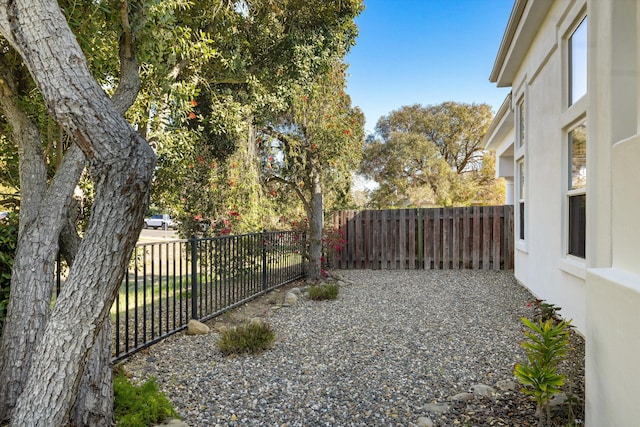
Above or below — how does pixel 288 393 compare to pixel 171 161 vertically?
below

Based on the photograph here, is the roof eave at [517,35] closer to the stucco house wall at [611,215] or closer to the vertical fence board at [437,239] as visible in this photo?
the stucco house wall at [611,215]

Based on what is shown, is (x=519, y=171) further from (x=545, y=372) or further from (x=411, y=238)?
(x=545, y=372)

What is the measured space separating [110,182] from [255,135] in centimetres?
546

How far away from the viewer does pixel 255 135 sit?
7.00 metres

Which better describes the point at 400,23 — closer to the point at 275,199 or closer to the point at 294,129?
the point at 294,129

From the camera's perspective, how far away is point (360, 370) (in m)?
3.50

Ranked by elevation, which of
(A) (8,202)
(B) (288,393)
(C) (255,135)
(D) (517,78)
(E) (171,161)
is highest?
(D) (517,78)

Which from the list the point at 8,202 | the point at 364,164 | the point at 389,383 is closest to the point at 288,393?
the point at 389,383

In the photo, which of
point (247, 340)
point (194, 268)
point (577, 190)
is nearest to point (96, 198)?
point (247, 340)

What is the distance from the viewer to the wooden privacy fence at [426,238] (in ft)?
31.2

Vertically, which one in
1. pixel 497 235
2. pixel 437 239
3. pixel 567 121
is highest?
pixel 567 121

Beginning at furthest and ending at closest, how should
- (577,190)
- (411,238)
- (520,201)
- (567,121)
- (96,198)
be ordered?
(411,238)
(520,201)
(567,121)
(577,190)
(96,198)

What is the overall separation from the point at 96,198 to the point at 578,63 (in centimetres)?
505

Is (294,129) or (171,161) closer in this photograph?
(171,161)
